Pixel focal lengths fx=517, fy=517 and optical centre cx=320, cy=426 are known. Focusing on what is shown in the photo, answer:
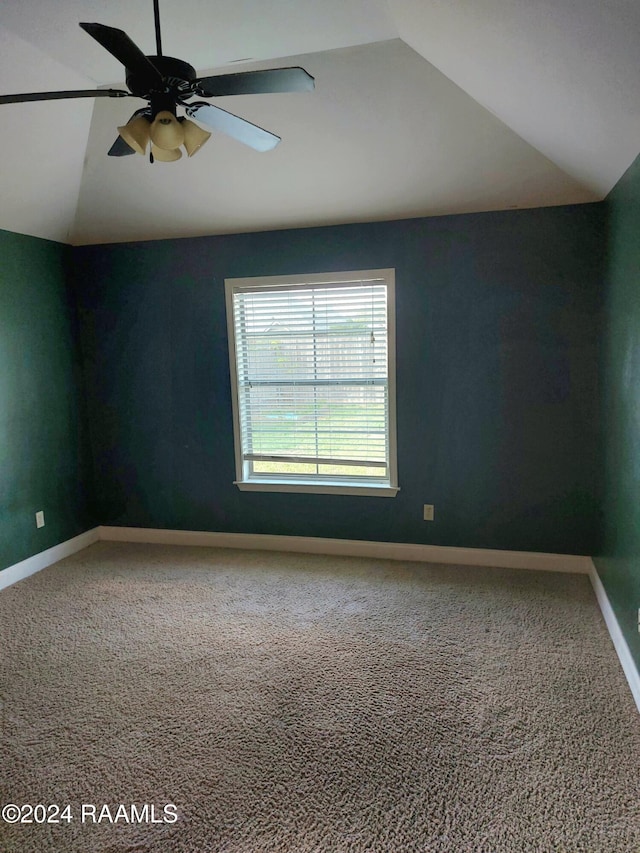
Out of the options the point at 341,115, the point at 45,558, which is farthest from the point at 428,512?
the point at 45,558

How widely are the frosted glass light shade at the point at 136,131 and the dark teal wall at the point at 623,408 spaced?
6.52ft

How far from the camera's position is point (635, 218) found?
7.56 ft

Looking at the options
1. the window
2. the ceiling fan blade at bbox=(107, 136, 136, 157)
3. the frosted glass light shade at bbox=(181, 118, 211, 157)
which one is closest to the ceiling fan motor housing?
the frosted glass light shade at bbox=(181, 118, 211, 157)

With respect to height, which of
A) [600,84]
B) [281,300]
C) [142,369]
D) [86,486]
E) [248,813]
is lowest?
[248,813]

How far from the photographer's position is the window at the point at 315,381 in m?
3.54

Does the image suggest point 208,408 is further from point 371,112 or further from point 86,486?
point 371,112

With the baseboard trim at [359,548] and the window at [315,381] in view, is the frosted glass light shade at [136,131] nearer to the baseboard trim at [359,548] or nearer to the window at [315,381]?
the window at [315,381]

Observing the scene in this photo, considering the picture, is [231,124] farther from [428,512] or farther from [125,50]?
[428,512]

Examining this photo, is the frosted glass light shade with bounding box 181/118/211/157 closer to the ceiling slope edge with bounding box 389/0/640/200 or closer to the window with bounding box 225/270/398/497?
the ceiling slope edge with bounding box 389/0/640/200

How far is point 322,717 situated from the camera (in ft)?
6.93

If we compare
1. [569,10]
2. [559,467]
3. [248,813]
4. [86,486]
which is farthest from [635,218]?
[86,486]

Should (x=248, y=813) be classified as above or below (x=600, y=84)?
A: below

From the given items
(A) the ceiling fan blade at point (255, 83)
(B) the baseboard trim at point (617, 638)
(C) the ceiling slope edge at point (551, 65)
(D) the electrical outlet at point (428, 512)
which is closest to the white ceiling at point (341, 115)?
(C) the ceiling slope edge at point (551, 65)

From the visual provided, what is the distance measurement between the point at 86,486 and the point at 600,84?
160 inches
